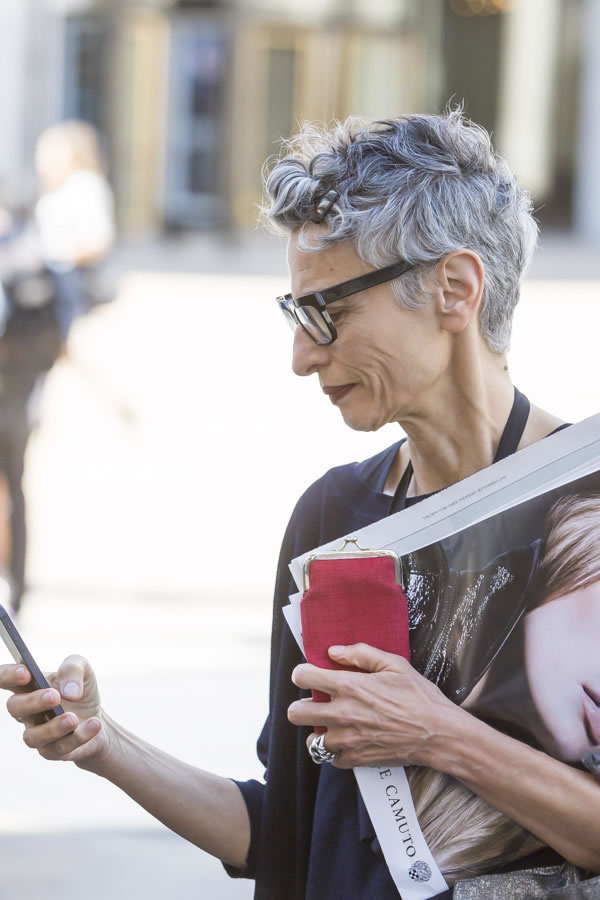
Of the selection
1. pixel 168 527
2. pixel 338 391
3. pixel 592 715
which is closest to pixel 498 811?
pixel 592 715

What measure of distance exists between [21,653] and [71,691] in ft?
Result: 0.35

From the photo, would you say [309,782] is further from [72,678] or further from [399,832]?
[72,678]

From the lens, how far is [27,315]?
→ 246 inches

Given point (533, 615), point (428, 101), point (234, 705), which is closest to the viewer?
point (533, 615)

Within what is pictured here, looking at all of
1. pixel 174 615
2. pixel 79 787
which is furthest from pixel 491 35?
pixel 79 787

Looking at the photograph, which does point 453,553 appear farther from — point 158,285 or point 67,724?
point 158,285

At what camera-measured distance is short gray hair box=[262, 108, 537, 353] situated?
1887mm

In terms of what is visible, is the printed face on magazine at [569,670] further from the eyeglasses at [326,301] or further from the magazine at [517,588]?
the eyeglasses at [326,301]

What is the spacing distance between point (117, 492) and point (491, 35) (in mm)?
17425

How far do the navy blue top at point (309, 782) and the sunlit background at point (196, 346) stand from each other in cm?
80

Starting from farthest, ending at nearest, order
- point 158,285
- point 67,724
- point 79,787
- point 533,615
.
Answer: point 158,285 < point 79,787 < point 67,724 < point 533,615

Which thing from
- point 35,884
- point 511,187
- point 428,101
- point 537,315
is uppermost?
point 428,101

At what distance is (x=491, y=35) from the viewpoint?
78.2 feet

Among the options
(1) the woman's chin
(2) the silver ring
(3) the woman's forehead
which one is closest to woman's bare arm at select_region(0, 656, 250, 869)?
(2) the silver ring
